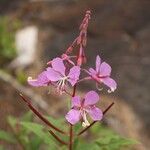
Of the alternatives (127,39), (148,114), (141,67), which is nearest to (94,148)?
(148,114)

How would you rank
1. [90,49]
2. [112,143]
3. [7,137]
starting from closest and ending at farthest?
[112,143] < [7,137] < [90,49]

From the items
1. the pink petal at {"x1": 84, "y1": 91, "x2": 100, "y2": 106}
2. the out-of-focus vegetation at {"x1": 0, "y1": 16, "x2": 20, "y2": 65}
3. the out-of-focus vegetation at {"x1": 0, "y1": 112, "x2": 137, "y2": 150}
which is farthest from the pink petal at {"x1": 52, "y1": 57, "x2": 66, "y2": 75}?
the out-of-focus vegetation at {"x1": 0, "y1": 16, "x2": 20, "y2": 65}

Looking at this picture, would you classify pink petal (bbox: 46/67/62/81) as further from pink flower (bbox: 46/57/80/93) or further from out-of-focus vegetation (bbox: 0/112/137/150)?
out-of-focus vegetation (bbox: 0/112/137/150)

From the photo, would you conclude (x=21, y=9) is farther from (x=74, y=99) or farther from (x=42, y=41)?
(x=74, y=99)

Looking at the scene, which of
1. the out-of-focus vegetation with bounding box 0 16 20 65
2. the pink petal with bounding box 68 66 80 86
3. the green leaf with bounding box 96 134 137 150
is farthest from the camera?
the out-of-focus vegetation with bounding box 0 16 20 65

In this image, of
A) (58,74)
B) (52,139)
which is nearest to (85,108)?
(58,74)

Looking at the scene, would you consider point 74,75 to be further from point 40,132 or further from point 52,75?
point 40,132

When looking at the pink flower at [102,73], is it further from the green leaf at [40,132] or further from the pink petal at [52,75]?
the green leaf at [40,132]
